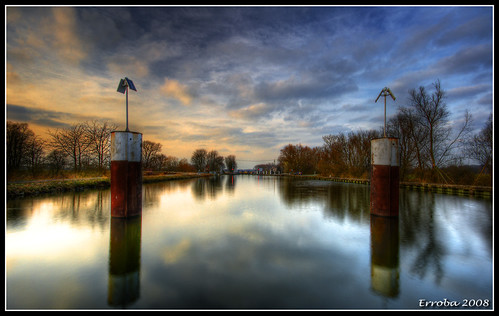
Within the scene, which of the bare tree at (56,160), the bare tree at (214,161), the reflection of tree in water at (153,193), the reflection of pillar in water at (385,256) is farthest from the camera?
the bare tree at (214,161)

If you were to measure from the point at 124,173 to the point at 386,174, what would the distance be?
7.95 m

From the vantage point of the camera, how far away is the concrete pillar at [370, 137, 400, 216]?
24.8ft

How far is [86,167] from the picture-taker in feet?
75.0

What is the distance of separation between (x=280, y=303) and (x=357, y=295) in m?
1.11

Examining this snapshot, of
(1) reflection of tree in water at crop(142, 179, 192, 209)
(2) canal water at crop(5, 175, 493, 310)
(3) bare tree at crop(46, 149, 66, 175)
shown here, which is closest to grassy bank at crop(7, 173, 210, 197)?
(1) reflection of tree in water at crop(142, 179, 192, 209)

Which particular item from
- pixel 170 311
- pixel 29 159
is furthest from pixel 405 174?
pixel 29 159

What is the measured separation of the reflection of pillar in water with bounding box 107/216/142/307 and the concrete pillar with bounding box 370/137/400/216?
710 cm

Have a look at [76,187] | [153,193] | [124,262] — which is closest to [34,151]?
[76,187]

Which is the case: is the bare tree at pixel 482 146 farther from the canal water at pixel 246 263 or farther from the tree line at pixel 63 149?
the tree line at pixel 63 149

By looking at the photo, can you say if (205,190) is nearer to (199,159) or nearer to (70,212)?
(70,212)

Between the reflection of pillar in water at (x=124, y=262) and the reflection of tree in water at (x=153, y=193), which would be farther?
the reflection of tree in water at (x=153, y=193)

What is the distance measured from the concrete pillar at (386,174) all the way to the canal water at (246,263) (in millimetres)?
522

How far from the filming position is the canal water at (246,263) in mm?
3217

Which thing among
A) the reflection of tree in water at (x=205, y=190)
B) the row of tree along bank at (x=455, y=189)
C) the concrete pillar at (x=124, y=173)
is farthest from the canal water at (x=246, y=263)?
the row of tree along bank at (x=455, y=189)
